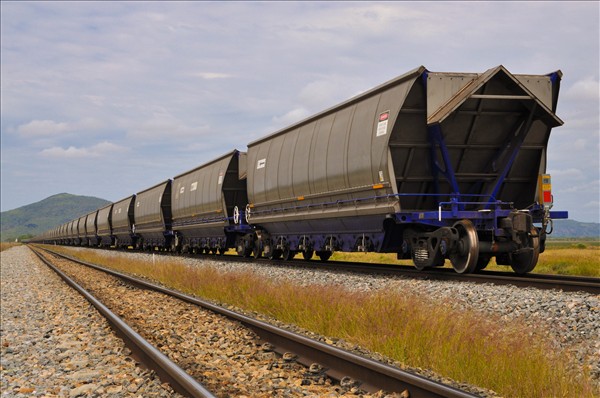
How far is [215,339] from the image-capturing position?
725 cm

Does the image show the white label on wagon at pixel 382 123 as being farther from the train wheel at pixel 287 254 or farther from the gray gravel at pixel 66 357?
the train wheel at pixel 287 254

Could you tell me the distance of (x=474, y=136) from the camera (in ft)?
40.6

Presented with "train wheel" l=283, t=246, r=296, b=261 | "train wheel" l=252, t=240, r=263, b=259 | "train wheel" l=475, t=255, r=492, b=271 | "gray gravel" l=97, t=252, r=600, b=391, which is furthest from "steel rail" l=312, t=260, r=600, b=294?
"train wheel" l=252, t=240, r=263, b=259

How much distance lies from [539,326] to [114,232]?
146 ft

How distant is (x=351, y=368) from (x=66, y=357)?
12.9ft

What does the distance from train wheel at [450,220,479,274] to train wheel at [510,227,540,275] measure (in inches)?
49.7

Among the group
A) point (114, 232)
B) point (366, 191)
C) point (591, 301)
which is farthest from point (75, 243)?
point (591, 301)

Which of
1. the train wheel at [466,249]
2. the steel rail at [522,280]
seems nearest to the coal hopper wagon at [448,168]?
the train wheel at [466,249]

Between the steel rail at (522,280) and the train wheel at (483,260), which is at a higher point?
the train wheel at (483,260)

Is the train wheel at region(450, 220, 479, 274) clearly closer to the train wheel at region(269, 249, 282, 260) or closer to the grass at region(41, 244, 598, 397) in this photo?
the grass at region(41, 244, 598, 397)

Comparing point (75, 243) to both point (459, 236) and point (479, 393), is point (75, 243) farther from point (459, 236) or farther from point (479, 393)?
point (479, 393)

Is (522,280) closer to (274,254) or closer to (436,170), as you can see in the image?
(436,170)

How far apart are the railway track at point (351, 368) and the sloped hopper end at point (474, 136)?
21.8ft

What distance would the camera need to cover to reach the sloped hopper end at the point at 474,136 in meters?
11.8
